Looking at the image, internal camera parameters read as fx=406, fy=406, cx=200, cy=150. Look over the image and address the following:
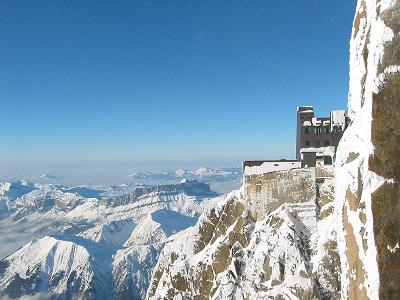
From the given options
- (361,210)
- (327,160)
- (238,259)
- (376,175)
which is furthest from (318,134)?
(376,175)

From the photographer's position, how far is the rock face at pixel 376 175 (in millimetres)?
25844

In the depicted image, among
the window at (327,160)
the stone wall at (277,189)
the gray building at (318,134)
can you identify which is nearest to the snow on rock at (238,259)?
the stone wall at (277,189)

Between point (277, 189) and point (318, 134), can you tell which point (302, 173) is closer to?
point (277, 189)

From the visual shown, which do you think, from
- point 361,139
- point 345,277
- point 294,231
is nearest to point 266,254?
point 294,231

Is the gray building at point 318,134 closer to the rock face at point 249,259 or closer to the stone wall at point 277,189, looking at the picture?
the stone wall at point 277,189

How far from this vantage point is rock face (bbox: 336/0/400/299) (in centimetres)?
2584

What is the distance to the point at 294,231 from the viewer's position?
63.9 meters

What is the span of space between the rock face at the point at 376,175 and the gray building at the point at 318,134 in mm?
52142

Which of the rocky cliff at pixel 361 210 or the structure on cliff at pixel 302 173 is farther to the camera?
the structure on cliff at pixel 302 173

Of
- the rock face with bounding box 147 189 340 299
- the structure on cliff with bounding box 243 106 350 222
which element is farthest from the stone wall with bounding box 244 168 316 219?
the rock face with bounding box 147 189 340 299

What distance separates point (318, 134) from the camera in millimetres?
88938

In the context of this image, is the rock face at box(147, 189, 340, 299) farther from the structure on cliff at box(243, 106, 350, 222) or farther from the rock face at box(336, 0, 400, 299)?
the rock face at box(336, 0, 400, 299)

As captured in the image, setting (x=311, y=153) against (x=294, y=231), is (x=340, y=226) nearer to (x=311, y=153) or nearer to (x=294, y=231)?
(x=294, y=231)

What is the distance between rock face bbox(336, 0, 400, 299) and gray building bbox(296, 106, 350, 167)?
5214 centimetres
